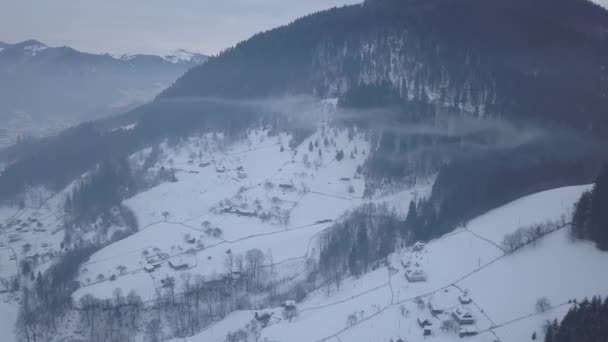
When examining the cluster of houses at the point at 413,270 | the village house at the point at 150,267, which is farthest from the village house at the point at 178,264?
the cluster of houses at the point at 413,270

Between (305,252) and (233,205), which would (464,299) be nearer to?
(305,252)

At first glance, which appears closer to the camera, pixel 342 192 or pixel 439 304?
pixel 439 304

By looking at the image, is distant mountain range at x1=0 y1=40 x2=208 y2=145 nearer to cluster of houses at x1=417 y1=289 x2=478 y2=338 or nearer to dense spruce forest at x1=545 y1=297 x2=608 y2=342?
cluster of houses at x1=417 y1=289 x2=478 y2=338

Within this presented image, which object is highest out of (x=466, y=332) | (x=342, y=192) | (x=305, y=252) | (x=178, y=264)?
(x=342, y=192)

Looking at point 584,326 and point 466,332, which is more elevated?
point 584,326

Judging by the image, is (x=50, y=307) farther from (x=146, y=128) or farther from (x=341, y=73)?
(x=341, y=73)

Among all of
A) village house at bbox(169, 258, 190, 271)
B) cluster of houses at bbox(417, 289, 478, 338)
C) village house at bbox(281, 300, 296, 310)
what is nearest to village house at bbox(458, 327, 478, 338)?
cluster of houses at bbox(417, 289, 478, 338)

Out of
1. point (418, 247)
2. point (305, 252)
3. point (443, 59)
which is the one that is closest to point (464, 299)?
point (418, 247)
